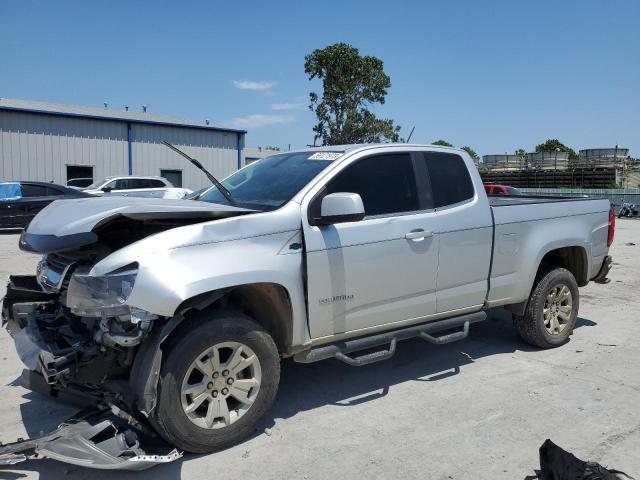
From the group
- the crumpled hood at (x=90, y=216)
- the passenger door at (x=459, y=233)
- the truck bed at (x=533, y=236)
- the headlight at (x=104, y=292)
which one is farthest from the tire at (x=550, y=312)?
the headlight at (x=104, y=292)

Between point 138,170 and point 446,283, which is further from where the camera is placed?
point 138,170

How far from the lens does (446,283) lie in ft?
15.6

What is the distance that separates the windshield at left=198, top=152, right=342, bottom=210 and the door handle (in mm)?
853

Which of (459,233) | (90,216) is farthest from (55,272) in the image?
(459,233)

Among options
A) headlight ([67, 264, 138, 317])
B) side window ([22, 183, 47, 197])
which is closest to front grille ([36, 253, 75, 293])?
headlight ([67, 264, 138, 317])

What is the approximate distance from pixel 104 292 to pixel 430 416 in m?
2.47

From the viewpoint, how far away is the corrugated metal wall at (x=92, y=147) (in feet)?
71.3

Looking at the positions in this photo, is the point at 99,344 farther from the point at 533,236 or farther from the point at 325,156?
the point at 533,236

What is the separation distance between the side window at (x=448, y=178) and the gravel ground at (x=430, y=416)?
62.7 inches

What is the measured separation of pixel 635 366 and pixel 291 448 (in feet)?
11.8

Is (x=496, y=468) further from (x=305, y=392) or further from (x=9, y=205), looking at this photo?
(x=9, y=205)

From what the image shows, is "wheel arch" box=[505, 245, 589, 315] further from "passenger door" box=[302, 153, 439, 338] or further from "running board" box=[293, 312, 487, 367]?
"passenger door" box=[302, 153, 439, 338]

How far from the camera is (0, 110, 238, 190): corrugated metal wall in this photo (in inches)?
855

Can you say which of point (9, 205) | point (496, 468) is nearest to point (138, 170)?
point (9, 205)
